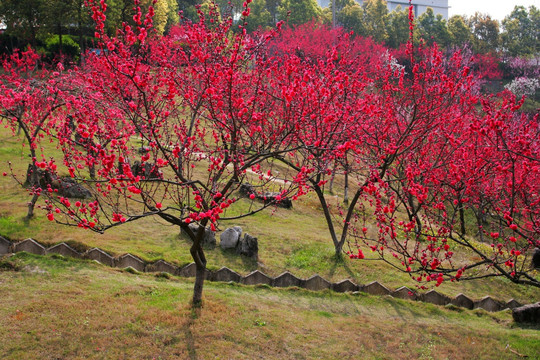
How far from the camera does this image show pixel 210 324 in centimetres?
759

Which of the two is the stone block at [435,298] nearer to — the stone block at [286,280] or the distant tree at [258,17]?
the stone block at [286,280]

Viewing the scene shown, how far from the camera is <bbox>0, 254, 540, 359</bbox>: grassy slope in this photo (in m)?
6.70

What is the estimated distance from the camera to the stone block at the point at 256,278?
10.3 m

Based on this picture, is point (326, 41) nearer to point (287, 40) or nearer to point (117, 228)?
point (287, 40)

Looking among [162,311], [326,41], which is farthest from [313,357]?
[326,41]

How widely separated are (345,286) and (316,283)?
721 mm

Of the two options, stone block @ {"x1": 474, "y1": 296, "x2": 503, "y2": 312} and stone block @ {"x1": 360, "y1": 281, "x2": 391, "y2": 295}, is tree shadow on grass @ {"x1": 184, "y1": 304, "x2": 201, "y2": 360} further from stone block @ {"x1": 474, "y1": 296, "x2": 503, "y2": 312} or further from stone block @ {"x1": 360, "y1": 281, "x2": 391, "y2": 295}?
stone block @ {"x1": 474, "y1": 296, "x2": 503, "y2": 312}

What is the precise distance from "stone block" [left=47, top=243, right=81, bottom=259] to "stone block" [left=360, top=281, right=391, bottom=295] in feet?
21.4

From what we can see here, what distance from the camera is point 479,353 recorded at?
7.95 meters

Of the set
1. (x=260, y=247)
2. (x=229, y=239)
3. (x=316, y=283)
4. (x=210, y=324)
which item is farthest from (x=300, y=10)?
(x=210, y=324)

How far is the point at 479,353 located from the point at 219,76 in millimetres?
6500

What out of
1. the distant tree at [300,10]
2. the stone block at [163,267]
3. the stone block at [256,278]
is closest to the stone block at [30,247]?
the stone block at [163,267]

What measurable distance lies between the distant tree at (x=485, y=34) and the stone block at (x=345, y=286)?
4894cm

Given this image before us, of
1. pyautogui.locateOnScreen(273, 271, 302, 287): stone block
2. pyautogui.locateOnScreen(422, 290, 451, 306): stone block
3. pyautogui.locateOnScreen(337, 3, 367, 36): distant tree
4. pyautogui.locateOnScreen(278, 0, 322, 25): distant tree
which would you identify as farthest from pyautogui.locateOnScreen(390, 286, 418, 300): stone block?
pyautogui.locateOnScreen(337, 3, 367, 36): distant tree
